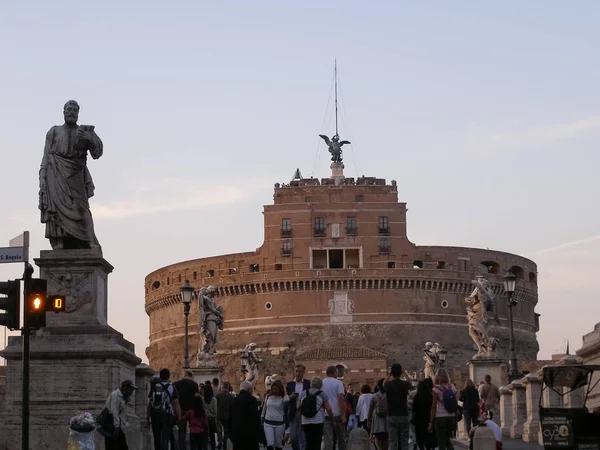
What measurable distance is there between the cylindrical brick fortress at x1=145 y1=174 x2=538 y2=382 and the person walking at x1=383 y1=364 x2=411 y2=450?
8204 cm

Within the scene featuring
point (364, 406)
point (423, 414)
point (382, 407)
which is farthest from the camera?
point (364, 406)

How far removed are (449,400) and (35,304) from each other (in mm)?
6689

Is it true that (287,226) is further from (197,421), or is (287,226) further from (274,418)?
(274,418)

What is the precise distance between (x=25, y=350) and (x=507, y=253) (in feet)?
322

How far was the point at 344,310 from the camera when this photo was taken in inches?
4104

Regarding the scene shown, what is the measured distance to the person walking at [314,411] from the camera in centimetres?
1998

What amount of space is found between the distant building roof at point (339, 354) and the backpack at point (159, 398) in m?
80.9

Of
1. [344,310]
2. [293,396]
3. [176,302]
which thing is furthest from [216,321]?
[176,302]

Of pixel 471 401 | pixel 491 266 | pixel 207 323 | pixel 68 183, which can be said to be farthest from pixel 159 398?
pixel 491 266

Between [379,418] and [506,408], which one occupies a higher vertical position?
[506,408]

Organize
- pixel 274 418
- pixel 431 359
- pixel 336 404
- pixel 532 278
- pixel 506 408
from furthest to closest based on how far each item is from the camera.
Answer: pixel 532 278 < pixel 431 359 < pixel 506 408 < pixel 336 404 < pixel 274 418

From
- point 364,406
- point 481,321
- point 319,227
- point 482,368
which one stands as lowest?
point 364,406

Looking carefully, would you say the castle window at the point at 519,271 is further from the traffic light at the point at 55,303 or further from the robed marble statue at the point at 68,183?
the traffic light at the point at 55,303

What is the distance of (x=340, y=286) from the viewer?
103625 mm
